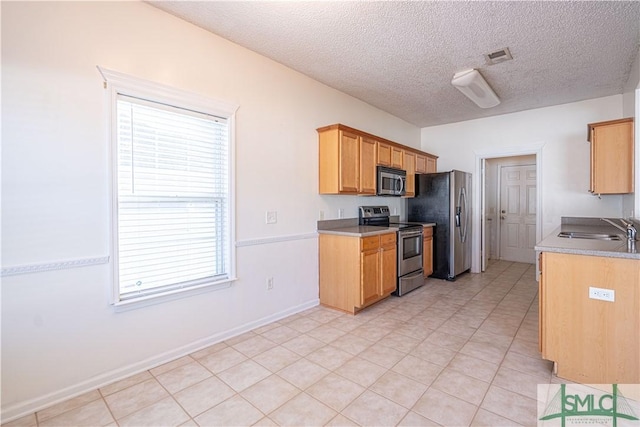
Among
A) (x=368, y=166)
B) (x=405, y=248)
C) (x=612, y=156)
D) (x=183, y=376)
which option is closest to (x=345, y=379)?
(x=183, y=376)

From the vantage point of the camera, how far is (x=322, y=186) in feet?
11.9

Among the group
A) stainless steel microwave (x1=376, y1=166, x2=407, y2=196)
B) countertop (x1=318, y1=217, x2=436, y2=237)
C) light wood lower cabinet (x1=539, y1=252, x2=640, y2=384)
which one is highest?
stainless steel microwave (x1=376, y1=166, x2=407, y2=196)

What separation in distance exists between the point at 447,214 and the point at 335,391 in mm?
3607

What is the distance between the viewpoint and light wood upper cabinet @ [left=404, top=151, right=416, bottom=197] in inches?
187

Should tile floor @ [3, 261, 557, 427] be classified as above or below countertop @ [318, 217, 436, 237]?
below

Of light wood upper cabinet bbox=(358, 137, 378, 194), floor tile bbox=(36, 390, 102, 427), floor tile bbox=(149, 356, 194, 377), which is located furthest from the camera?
light wood upper cabinet bbox=(358, 137, 378, 194)

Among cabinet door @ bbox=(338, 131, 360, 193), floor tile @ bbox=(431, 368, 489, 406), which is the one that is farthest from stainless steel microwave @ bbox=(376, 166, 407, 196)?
floor tile @ bbox=(431, 368, 489, 406)

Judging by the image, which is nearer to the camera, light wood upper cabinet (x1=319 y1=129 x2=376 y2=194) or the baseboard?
the baseboard

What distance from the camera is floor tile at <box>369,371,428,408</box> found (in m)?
1.90

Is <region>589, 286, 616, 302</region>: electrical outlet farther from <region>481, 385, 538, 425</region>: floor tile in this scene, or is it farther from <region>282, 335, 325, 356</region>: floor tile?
<region>282, 335, 325, 356</region>: floor tile

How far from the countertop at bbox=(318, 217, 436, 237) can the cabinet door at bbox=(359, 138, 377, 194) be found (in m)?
0.48

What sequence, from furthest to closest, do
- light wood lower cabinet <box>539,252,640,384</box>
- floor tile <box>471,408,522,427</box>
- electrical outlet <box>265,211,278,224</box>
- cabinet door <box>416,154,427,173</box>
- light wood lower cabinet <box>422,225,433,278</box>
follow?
cabinet door <box>416,154,427,173</box> → light wood lower cabinet <box>422,225,433,278</box> → electrical outlet <box>265,211,278,224</box> → light wood lower cabinet <box>539,252,640,384</box> → floor tile <box>471,408,522,427</box>

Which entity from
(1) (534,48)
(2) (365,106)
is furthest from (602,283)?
(2) (365,106)

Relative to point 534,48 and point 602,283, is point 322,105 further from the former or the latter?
point 602,283
